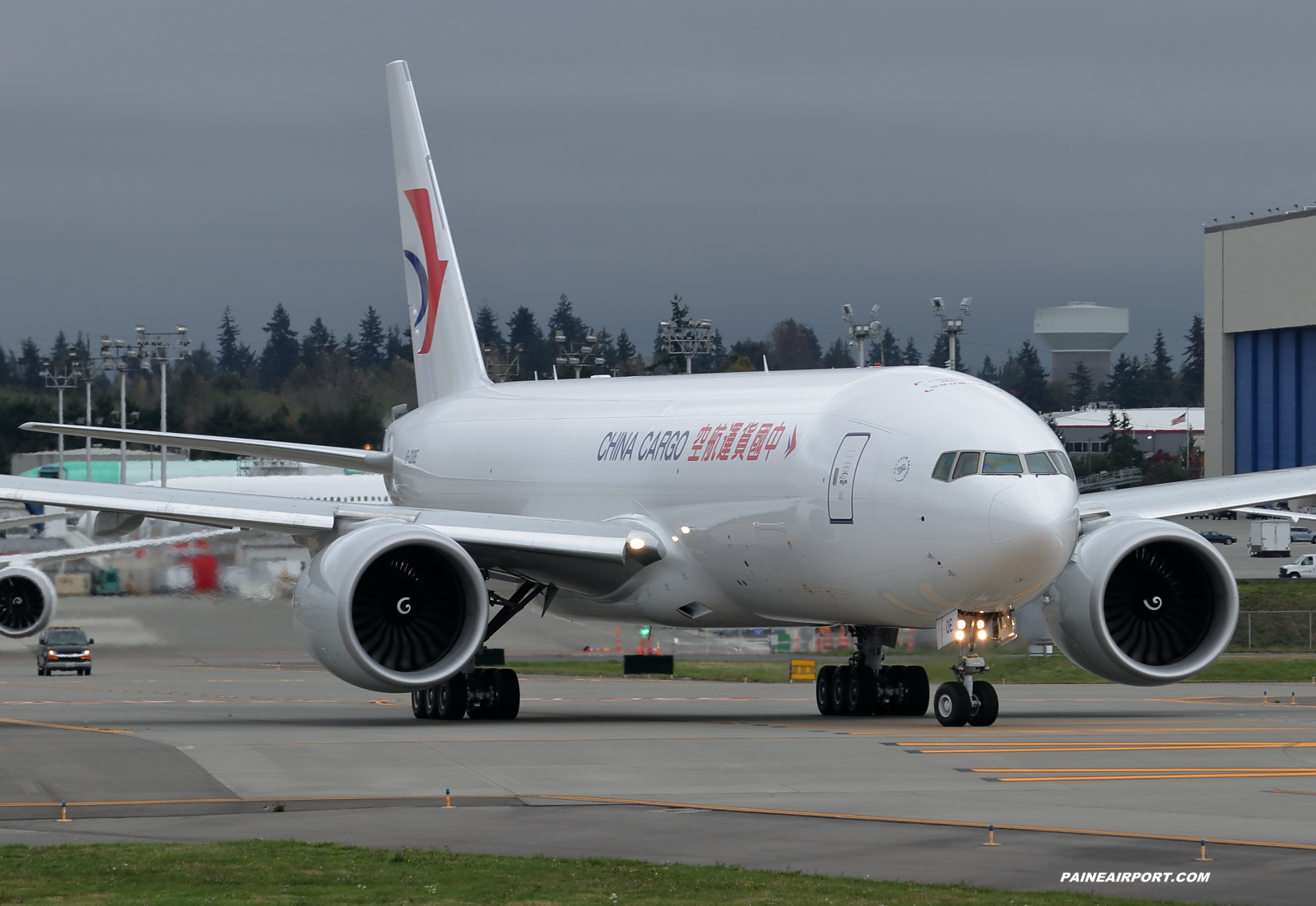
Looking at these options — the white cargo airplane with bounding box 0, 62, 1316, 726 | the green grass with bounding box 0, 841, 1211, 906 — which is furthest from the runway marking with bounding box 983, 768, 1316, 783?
the green grass with bounding box 0, 841, 1211, 906

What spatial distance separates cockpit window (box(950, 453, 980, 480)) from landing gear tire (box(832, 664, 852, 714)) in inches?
196

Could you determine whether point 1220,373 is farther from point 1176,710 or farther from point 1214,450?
point 1176,710

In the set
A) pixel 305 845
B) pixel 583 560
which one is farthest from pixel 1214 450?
pixel 305 845

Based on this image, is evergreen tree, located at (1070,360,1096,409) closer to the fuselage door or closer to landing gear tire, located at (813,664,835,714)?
landing gear tire, located at (813,664,835,714)

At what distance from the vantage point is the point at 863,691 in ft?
89.0

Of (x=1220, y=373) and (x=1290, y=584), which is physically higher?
(x=1220, y=373)

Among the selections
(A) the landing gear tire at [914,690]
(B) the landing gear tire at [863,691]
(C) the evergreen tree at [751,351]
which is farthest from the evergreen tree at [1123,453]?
(B) the landing gear tire at [863,691]

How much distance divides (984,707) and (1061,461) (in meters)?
3.16

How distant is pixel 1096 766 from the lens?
2012 cm

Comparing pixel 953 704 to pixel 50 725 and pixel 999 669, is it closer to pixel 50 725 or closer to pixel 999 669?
pixel 50 725

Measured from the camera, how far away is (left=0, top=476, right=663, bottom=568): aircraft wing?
1046 inches

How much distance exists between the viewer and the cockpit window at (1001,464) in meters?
23.0

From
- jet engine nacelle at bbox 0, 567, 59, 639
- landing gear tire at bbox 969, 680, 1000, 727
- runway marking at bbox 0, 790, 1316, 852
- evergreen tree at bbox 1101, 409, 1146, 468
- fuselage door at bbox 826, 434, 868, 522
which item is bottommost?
jet engine nacelle at bbox 0, 567, 59, 639

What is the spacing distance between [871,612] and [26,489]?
11036 millimetres
